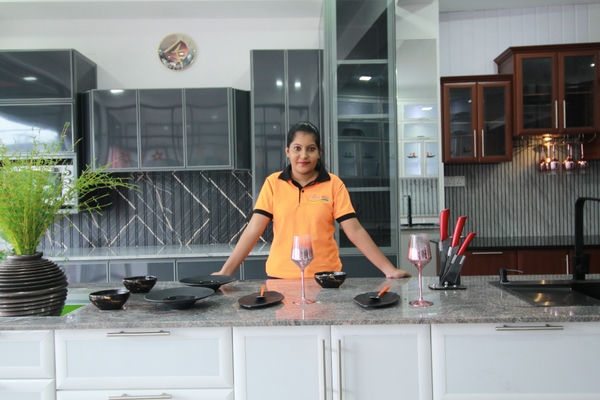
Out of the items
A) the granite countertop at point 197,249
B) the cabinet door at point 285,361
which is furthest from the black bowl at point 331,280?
the granite countertop at point 197,249

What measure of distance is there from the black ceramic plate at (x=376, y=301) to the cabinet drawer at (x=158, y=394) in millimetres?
515

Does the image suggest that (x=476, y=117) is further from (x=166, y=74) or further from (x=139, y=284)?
(x=139, y=284)

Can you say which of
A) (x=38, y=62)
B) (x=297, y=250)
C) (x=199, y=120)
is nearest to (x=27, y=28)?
(x=38, y=62)

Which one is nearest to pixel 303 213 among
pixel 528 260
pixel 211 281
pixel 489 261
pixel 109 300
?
pixel 211 281

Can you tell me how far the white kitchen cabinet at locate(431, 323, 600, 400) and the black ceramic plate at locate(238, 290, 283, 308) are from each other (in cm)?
54

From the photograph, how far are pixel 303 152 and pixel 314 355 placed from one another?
101 centimetres

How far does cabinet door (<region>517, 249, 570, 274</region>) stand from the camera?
3525 mm

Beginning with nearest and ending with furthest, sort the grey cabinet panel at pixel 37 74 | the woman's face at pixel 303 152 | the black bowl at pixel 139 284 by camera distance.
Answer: the black bowl at pixel 139 284 < the woman's face at pixel 303 152 < the grey cabinet panel at pixel 37 74

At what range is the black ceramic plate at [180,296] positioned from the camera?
1.44 metres

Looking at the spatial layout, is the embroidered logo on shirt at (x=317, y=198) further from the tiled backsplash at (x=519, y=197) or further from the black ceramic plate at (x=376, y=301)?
the tiled backsplash at (x=519, y=197)

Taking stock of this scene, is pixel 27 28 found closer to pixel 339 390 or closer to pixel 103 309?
pixel 103 309

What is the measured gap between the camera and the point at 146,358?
53.2 inches

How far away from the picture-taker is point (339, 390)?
4.35 ft

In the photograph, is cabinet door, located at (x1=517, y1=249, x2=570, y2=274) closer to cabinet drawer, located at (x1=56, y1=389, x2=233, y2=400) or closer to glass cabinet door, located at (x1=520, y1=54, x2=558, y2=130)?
glass cabinet door, located at (x1=520, y1=54, x2=558, y2=130)
